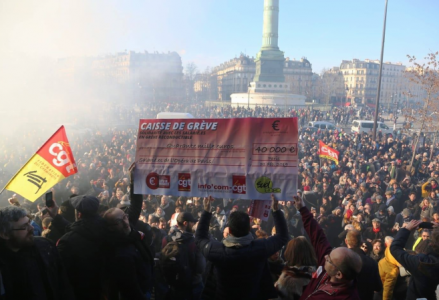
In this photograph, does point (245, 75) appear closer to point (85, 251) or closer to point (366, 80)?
point (366, 80)

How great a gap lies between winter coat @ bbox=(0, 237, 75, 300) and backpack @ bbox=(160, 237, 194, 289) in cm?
105

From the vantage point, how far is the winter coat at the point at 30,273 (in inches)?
94.6

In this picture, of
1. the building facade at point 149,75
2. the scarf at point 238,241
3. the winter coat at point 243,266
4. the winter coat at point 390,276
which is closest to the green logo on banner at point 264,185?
the winter coat at point 243,266

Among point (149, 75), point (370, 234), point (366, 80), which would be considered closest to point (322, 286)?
point (370, 234)

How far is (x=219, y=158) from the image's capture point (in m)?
3.37

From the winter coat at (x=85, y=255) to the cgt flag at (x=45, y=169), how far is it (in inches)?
59.0

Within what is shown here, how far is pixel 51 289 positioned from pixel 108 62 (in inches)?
1591

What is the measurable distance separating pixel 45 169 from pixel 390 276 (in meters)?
3.62

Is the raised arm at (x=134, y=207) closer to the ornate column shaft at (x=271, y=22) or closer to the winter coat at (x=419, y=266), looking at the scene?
the winter coat at (x=419, y=266)

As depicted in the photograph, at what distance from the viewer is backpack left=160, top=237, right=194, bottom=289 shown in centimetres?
348

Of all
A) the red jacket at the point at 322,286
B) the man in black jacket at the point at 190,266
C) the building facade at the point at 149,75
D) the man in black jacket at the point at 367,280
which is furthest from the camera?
the building facade at the point at 149,75

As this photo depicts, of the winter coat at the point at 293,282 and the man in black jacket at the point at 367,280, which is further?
the man in black jacket at the point at 367,280

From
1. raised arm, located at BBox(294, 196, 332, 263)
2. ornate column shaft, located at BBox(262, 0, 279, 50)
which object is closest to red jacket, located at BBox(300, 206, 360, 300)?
raised arm, located at BBox(294, 196, 332, 263)

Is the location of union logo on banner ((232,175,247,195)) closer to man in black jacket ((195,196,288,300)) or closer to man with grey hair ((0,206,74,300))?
man in black jacket ((195,196,288,300))
